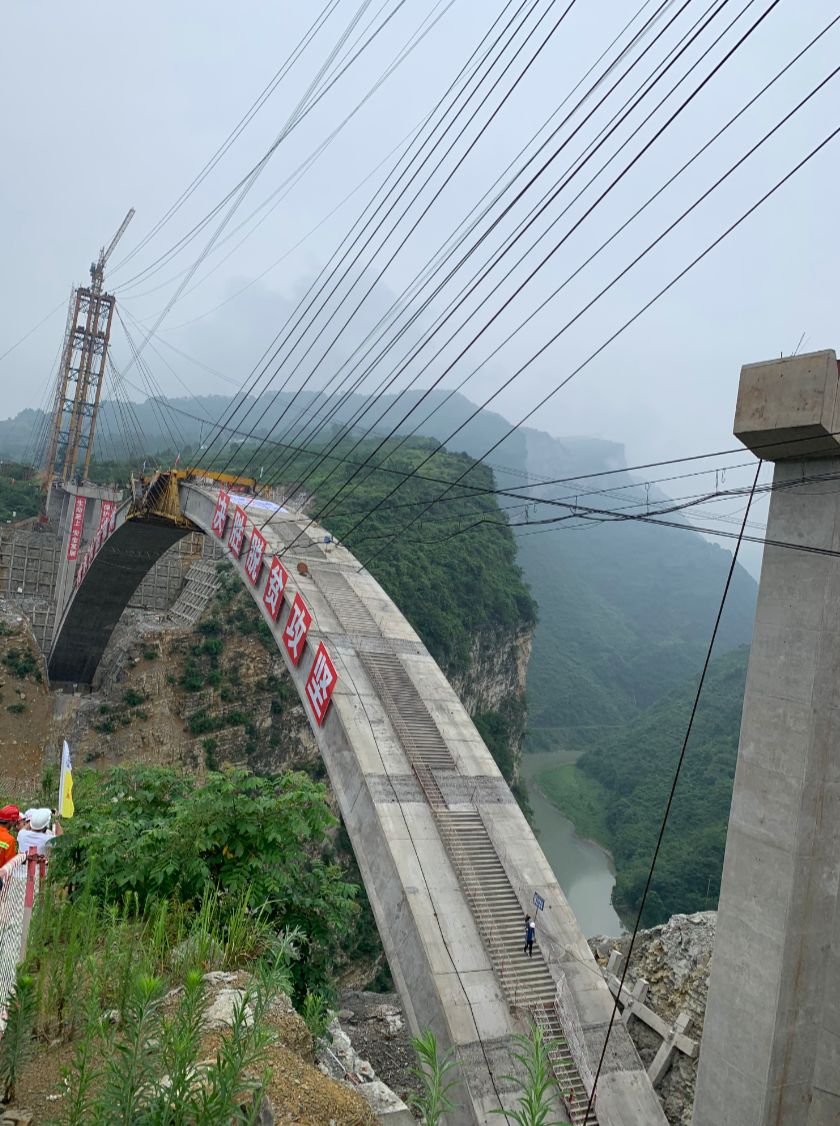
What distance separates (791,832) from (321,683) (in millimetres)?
9883

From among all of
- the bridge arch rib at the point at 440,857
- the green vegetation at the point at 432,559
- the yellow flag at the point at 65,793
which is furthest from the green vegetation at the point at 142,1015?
the green vegetation at the point at 432,559

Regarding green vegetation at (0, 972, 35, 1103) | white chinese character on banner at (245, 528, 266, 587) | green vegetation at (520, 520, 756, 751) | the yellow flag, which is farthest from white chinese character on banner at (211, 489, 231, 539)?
green vegetation at (520, 520, 756, 751)

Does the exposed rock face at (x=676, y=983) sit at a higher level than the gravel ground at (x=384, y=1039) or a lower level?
higher

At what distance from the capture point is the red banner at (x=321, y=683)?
1479 centimetres

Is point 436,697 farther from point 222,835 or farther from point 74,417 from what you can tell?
point 74,417

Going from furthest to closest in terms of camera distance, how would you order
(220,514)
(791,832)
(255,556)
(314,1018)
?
(220,514), (255,556), (791,832), (314,1018)

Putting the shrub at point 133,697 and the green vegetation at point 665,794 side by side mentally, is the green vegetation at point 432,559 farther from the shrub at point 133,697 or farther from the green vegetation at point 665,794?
the green vegetation at point 665,794

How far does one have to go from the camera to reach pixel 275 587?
1852cm

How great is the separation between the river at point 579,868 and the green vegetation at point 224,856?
3348 centimetres

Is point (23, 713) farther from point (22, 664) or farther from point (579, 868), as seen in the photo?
point (579, 868)

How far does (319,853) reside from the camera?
27.9 meters

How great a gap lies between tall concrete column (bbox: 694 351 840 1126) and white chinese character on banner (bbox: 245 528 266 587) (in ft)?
47.6

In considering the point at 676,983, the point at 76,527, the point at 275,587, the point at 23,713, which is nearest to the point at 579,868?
the point at 23,713

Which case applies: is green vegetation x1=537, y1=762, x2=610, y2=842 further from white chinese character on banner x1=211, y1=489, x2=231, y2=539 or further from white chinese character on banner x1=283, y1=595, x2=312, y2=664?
white chinese character on banner x1=283, y1=595, x2=312, y2=664
